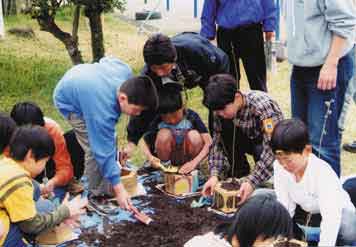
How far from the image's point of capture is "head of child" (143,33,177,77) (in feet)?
12.0

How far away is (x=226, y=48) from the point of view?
467 centimetres

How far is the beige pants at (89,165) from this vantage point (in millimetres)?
3756

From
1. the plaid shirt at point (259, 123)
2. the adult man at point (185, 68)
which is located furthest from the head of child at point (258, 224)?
the adult man at point (185, 68)

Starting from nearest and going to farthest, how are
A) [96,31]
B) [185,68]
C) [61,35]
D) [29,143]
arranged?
[29,143] < [185,68] < [61,35] < [96,31]

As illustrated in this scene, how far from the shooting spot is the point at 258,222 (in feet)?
6.48

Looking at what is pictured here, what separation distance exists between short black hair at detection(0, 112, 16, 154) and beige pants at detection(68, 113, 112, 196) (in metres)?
0.67

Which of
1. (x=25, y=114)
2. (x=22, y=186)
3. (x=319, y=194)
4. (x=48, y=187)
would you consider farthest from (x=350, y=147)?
(x=22, y=186)

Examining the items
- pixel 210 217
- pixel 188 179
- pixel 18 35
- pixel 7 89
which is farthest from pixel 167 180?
pixel 18 35

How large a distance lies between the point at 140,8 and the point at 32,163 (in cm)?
923

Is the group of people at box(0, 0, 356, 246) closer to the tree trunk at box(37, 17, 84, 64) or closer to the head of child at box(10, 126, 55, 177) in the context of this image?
the head of child at box(10, 126, 55, 177)

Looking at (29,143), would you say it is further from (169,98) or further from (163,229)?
(169,98)

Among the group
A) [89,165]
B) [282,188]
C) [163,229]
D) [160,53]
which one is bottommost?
[163,229]

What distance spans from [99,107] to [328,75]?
52.0 inches

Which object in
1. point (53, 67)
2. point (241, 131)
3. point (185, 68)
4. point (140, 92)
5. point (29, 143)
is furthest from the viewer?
point (53, 67)
